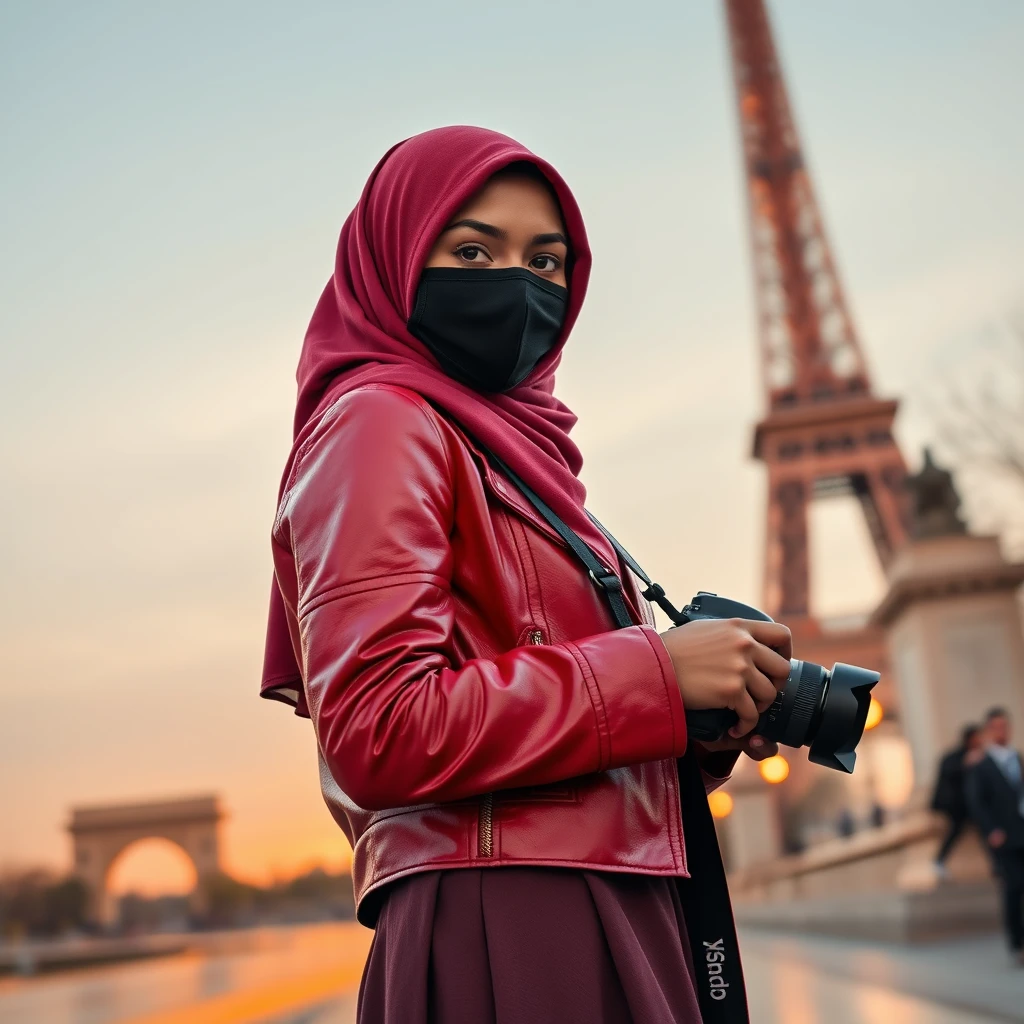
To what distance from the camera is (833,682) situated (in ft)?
5.82

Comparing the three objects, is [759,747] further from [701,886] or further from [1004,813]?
[1004,813]

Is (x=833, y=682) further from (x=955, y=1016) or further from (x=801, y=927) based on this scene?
A: (x=801, y=927)

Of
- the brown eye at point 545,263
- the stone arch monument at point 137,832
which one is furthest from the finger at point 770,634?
the stone arch monument at point 137,832

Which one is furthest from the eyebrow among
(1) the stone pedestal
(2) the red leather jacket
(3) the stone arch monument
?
(3) the stone arch monument

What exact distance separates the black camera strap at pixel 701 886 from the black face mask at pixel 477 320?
0.15 meters

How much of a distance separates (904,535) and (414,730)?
38.4 metres

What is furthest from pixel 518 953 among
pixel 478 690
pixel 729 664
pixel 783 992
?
pixel 783 992

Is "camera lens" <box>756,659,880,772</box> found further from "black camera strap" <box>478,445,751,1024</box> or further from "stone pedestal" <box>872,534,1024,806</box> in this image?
"stone pedestal" <box>872,534,1024,806</box>

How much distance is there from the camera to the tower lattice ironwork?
40.2m

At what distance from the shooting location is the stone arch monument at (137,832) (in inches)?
2534

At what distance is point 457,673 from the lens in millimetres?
1608

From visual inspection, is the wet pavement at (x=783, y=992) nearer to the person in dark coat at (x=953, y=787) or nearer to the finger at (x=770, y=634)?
the person in dark coat at (x=953, y=787)

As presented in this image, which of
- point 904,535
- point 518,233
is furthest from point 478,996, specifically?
point 904,535

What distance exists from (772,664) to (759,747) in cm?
30
